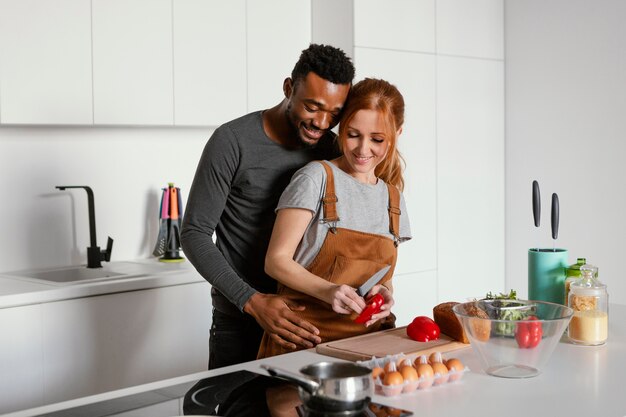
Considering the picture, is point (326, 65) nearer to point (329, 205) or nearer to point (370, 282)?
point (329, 205)

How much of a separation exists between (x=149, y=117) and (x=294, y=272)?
162cm

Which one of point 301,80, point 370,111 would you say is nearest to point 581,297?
point 370,111

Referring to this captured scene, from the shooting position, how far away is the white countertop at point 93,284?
2.83 metres

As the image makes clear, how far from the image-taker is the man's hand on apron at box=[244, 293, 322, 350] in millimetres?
2053

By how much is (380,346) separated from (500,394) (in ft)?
1.26

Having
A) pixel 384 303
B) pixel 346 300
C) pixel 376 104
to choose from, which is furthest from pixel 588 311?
pixel 376 104

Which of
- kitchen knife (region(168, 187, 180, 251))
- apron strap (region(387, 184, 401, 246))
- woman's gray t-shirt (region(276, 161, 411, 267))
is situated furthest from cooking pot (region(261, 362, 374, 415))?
kitchen knife (region(168, 187, 180, 251))

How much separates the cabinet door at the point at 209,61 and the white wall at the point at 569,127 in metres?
1.78

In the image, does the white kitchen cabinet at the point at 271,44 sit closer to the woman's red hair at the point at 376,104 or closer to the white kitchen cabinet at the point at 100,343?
the white kitchen cabinet at the point at 100,343

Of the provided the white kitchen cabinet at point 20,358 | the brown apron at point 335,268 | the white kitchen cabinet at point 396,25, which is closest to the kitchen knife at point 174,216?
the white kitchen cabinet at point 20,358

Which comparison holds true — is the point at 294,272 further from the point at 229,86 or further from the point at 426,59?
the point at 426,59

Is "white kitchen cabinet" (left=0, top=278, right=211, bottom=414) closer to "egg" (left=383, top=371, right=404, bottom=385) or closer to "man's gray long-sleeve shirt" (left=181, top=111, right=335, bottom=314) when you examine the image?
"man's gray long-sleeve shirt" (left=181, top=111, right=335, bottom=314)

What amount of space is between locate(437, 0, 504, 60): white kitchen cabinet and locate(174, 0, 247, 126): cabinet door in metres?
1.22

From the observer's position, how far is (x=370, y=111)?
210cm
